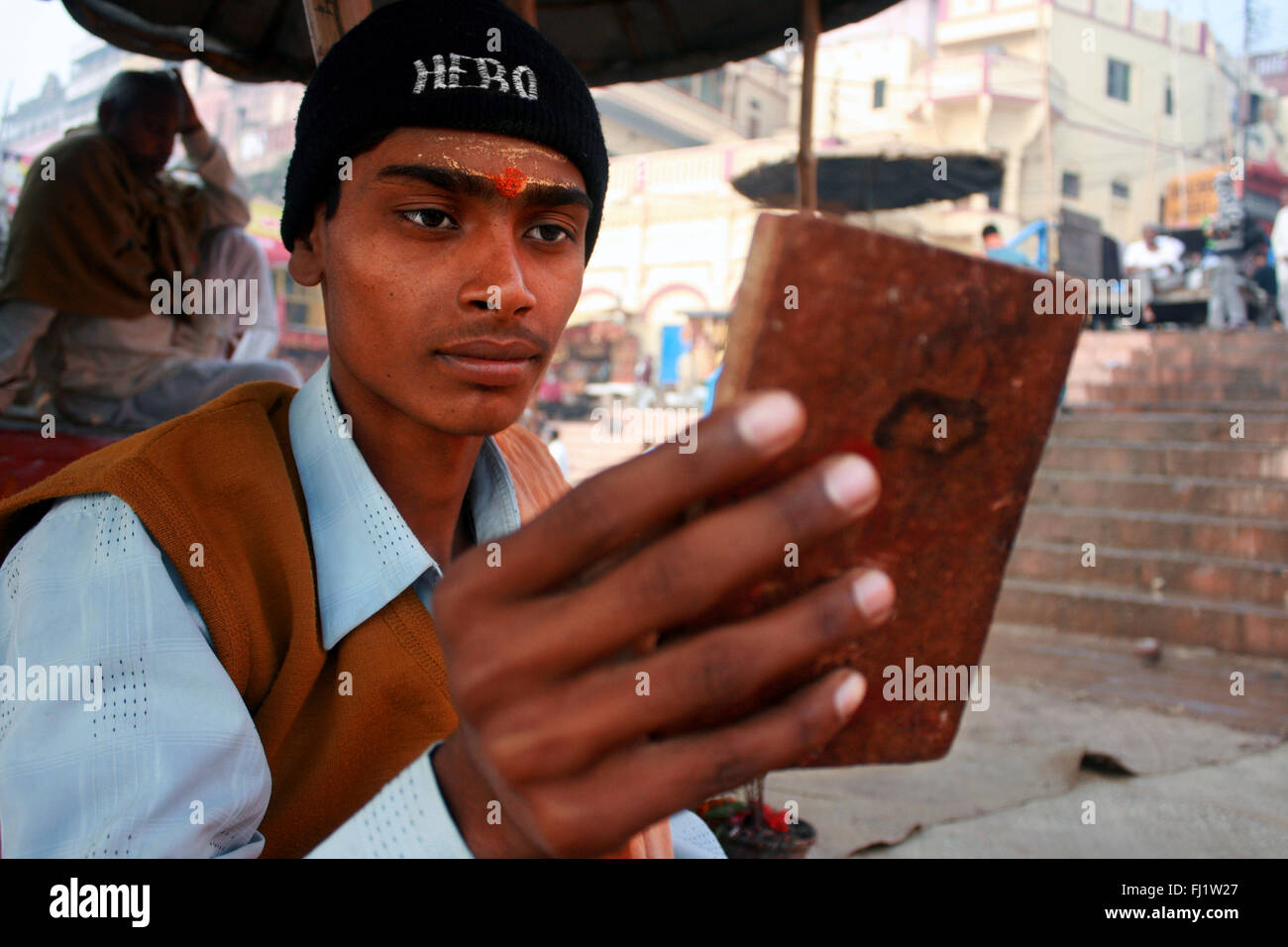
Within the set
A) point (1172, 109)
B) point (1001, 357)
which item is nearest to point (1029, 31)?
point (1172, 109)

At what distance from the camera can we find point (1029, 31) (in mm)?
28781

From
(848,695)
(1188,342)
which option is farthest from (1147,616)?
(848,695)

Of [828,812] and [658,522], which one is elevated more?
[658,522]

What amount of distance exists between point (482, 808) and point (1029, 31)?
33.8m

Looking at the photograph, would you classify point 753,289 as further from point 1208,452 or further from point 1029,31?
point 1029,31

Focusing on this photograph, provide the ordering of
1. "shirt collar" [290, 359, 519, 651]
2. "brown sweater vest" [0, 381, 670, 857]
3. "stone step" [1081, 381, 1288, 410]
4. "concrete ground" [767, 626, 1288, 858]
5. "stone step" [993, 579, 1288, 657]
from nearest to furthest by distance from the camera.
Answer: "brown sweater vest" [0, 381, 670, 857] < "shirt collar" [290, 359, 519, 651] < "concrete ground" [767, 626, 1288, 858] < "stone step" [993, 579, 1288, 657] < "stone step" [1081, 381, 1288, 410]

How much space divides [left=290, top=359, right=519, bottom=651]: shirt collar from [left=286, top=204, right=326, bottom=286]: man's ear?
190 mm

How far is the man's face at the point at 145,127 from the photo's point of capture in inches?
127

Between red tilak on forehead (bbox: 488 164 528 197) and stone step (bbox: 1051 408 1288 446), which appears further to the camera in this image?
stone step (bbox: 1051 408 1288 446)

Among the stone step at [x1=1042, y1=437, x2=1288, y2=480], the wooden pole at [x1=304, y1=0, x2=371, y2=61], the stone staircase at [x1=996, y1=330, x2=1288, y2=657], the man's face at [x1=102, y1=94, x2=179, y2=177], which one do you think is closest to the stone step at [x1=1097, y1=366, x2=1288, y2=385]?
the stone staircase at [x1=996, y1=330, x2=1288, y2=657]

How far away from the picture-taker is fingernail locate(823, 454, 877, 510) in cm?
60

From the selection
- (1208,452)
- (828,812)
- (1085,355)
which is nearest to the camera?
(828,812)

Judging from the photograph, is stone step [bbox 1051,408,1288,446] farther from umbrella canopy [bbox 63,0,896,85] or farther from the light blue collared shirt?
the light blue collared shirt

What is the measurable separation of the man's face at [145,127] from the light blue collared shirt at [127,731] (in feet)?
8.92
